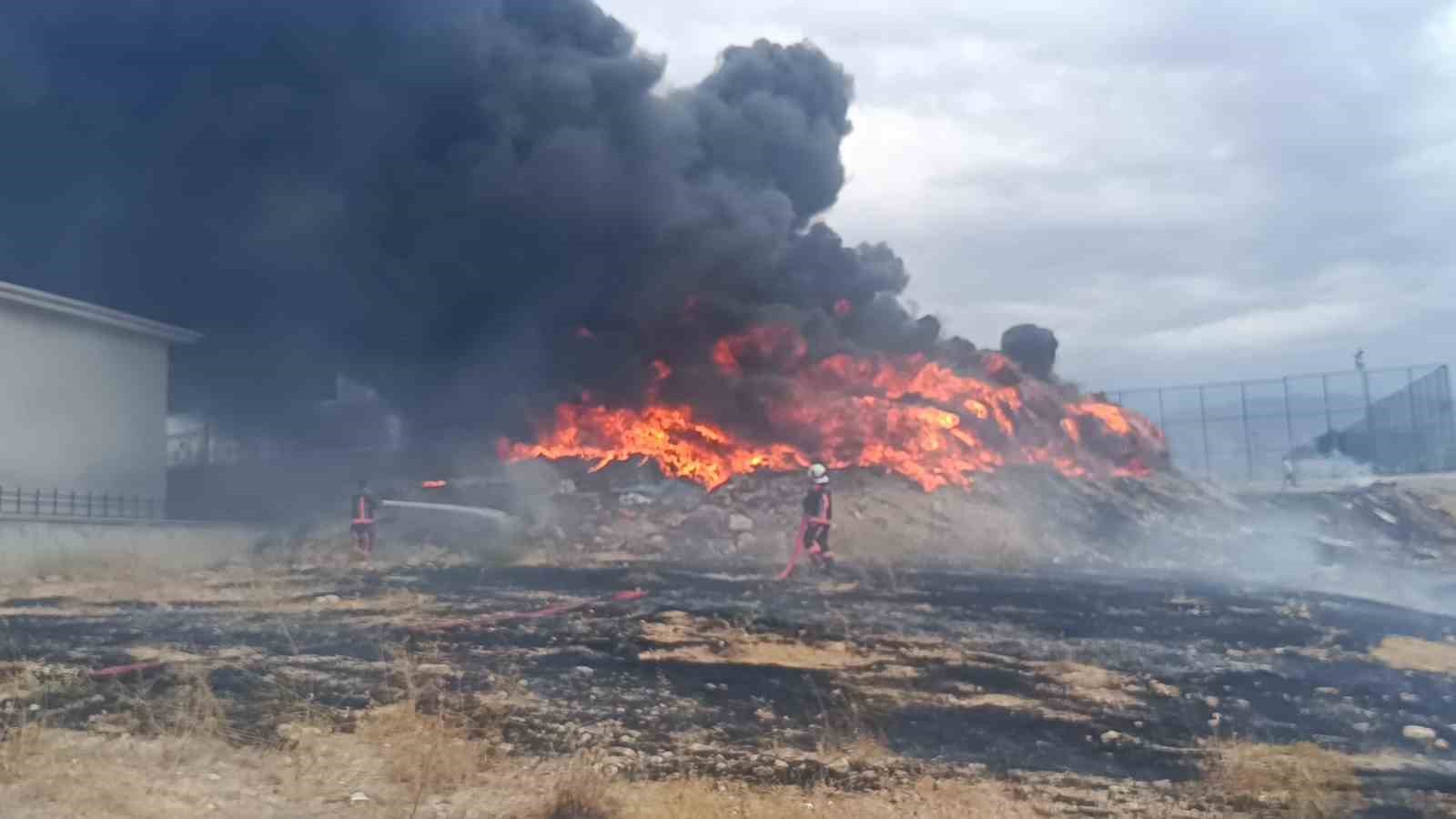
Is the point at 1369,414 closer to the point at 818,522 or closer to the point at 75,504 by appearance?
the point at 818,522

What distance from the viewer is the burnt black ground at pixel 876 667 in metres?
7.07

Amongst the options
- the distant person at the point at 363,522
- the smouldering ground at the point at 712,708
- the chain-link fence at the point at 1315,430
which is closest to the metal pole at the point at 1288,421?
the chain-link fence at the point at 1315,430

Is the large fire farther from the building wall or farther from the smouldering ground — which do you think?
the smouldering ground

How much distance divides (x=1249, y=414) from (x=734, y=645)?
124 ft

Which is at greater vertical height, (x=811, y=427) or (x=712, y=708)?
(x=811, y=427)

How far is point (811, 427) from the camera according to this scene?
2453 cm

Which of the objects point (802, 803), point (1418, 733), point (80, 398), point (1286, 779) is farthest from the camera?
point (80, 398)

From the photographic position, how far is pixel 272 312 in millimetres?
26297

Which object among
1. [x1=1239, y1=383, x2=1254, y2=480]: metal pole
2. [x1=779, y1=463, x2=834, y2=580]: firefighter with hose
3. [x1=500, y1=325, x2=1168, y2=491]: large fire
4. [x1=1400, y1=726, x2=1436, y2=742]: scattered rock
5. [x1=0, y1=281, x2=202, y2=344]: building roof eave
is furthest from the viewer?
[x1=1239, y1=383, x2=1254, y2=480]: metal pole

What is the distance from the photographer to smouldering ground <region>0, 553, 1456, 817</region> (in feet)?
18.8

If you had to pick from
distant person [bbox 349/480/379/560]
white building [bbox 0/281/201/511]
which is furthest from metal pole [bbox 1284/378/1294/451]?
white building [bbox 0/281/201/511]

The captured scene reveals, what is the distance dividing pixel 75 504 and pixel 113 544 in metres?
3.69

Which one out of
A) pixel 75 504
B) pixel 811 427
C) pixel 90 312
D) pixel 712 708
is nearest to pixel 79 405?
pixel 90 312

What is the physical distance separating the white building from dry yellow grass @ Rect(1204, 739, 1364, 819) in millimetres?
18874
